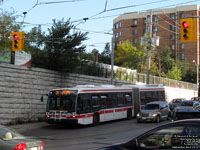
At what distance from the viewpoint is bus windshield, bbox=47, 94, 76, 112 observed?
68.7 feet

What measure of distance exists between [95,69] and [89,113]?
13.9 m

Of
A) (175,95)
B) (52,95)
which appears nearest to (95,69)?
(52,95)

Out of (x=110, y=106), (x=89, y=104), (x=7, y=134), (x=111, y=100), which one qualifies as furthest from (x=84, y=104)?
(x=7, y=134)

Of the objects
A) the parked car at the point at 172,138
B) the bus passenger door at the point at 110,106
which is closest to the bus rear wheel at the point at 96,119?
the bus passenger door at the point at 110,106

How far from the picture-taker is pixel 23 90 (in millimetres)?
24172

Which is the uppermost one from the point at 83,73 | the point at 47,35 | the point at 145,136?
the point at 47,35

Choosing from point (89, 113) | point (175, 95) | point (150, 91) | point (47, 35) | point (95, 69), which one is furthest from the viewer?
point (175, 95)

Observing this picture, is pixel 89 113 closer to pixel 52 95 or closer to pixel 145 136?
pixel 52 95

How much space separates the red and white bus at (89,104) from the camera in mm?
20922

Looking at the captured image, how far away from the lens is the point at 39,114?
25.9 metres

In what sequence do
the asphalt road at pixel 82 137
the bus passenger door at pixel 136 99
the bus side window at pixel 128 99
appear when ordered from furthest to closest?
the bus passenger door at pixel 136 99
the bus side window at pixel 128 99
the asphalt road at pixel 82 137

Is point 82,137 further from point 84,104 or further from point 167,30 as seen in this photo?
point 167,30

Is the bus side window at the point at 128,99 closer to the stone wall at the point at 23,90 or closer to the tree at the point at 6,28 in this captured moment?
the stone wall at the point at 23,90

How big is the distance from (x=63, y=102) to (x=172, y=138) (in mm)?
16352
